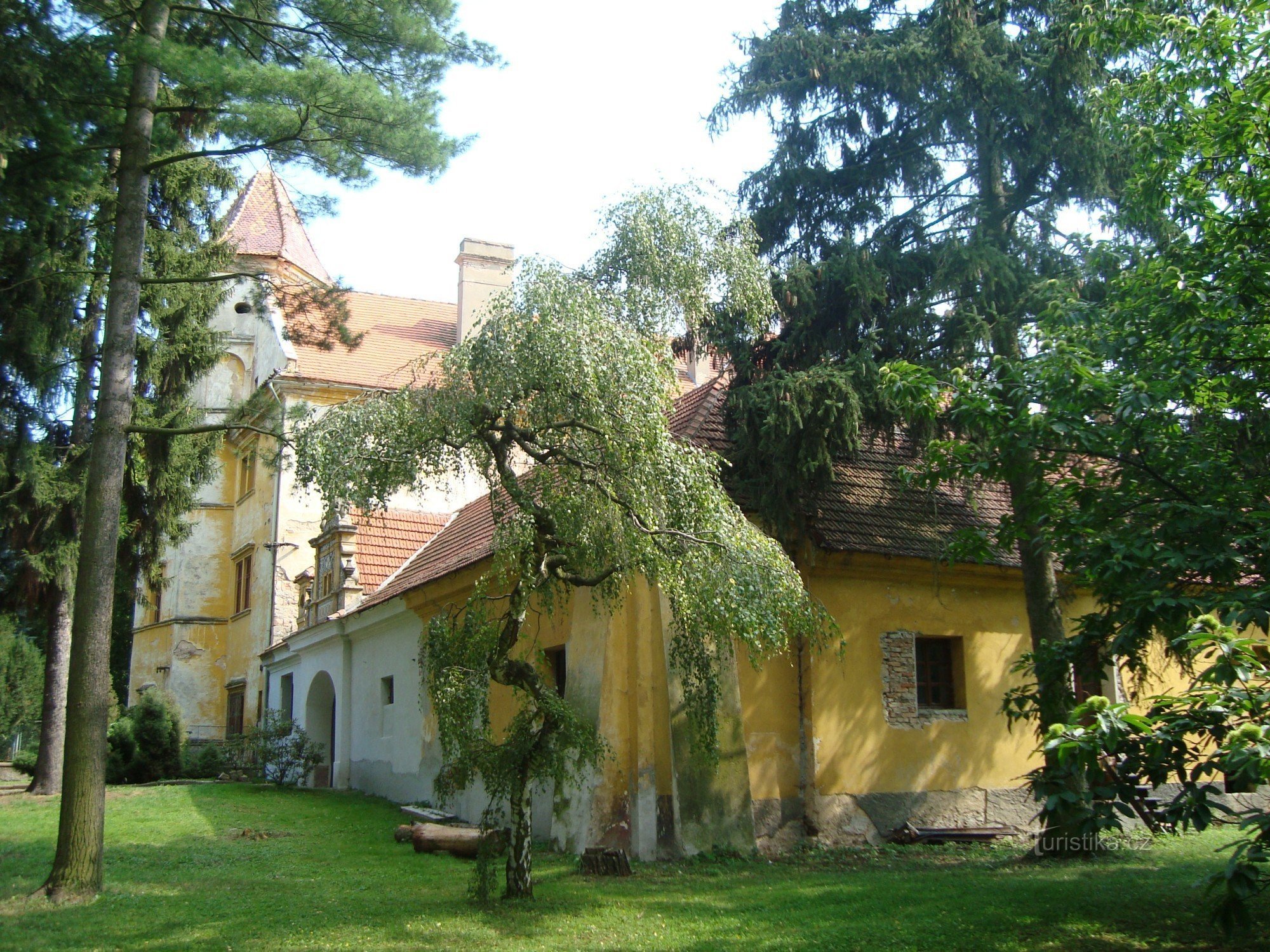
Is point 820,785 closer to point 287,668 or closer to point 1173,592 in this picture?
point 1173,592

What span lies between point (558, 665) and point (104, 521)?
6.08m

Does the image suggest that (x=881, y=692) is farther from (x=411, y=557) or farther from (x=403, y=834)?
(x=411, y=557)

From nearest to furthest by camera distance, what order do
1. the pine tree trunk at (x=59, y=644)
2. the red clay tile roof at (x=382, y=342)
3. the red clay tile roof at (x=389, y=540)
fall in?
the pine tree trunk at (x=59, y=644) < the red clay tile roof at (x=389, y=540) < the red clay tile roof at (x=382, y=342)

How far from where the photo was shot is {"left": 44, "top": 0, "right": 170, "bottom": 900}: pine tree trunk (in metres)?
8.59

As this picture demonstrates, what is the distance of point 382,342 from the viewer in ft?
89.2

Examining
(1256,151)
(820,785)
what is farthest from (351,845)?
(1256,151)

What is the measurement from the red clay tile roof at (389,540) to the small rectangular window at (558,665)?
22.2 feet

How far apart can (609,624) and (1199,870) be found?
243 inches

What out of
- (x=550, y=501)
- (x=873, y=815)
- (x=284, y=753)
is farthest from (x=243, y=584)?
(x=550, y=501)

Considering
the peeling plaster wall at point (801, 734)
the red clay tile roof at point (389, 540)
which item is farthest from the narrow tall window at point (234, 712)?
the peeling plaster wall at point (801, 734)

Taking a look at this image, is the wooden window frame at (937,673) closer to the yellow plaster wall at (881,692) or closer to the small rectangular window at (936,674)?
the small rectangular window at (936,674)

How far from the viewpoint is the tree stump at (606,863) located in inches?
389

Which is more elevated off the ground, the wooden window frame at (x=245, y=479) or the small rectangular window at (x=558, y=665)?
the wooden window frame at (x=245, y=479)

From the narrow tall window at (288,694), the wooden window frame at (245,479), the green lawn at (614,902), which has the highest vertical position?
the wooden window frame at (245,479)
